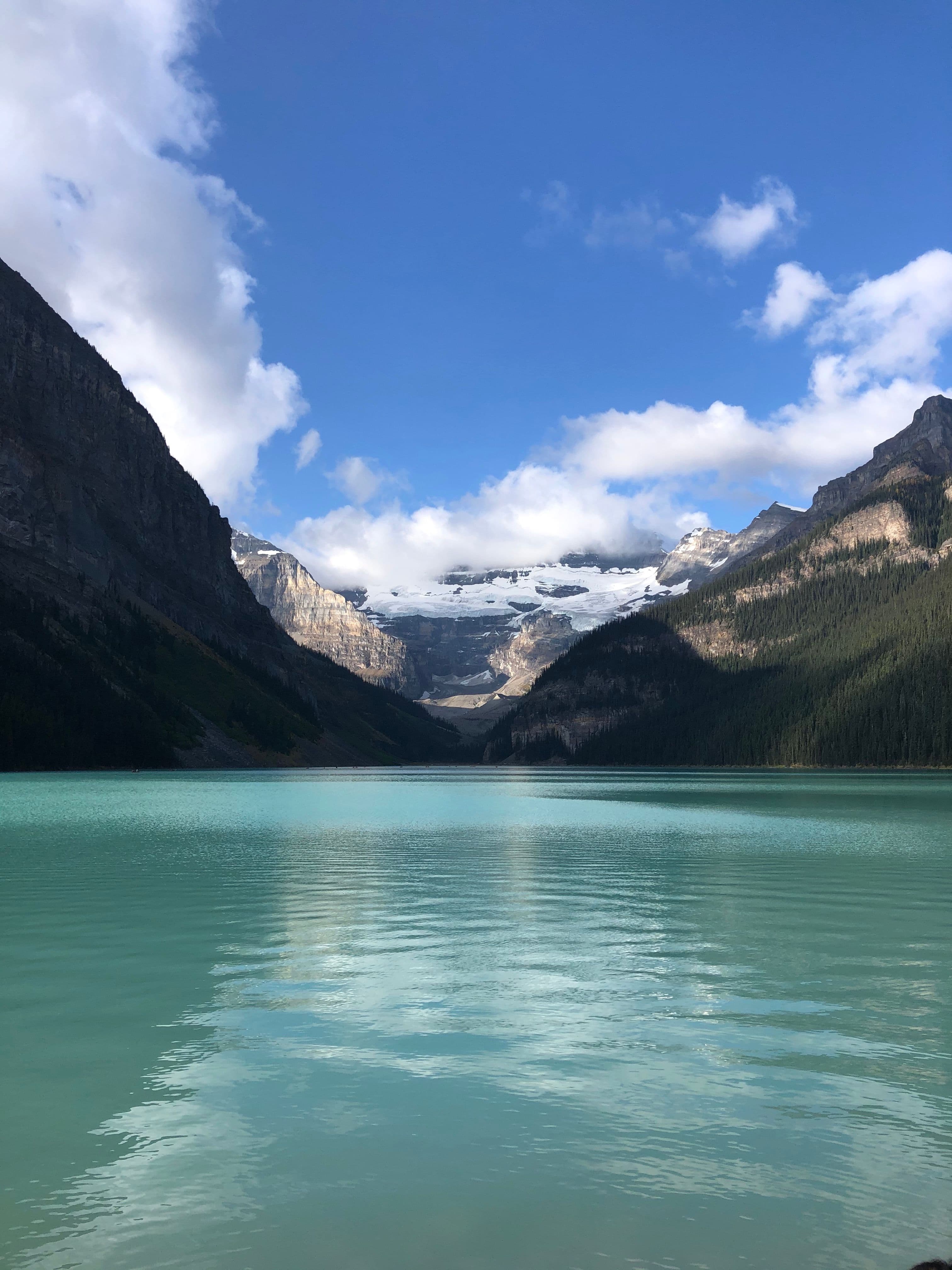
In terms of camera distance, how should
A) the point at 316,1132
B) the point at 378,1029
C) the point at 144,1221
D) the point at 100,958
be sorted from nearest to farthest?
the point at 144,1221
the point at 316,1132
the point at 378,1029
the point at 100,958

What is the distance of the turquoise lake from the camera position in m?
11.4

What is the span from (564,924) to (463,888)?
10354mm

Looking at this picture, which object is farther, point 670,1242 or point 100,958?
point 100,958

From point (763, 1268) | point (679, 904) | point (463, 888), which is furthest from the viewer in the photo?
point (463, 888)

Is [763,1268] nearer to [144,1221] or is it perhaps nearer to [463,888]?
[144,1221]

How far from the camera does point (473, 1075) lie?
55.9ft

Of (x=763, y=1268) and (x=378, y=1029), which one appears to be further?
(x=378, y=1029)

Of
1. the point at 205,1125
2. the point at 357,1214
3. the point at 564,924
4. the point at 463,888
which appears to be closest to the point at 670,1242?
the point at 357,1214

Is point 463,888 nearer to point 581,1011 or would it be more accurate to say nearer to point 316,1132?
point 581,1011

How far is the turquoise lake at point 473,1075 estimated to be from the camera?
37.4 ft

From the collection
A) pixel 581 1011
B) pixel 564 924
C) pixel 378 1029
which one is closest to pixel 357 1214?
pixel 378 1029

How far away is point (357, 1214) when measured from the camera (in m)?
11.8

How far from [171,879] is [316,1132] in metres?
32.4

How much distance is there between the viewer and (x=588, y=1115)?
49.2 ft
